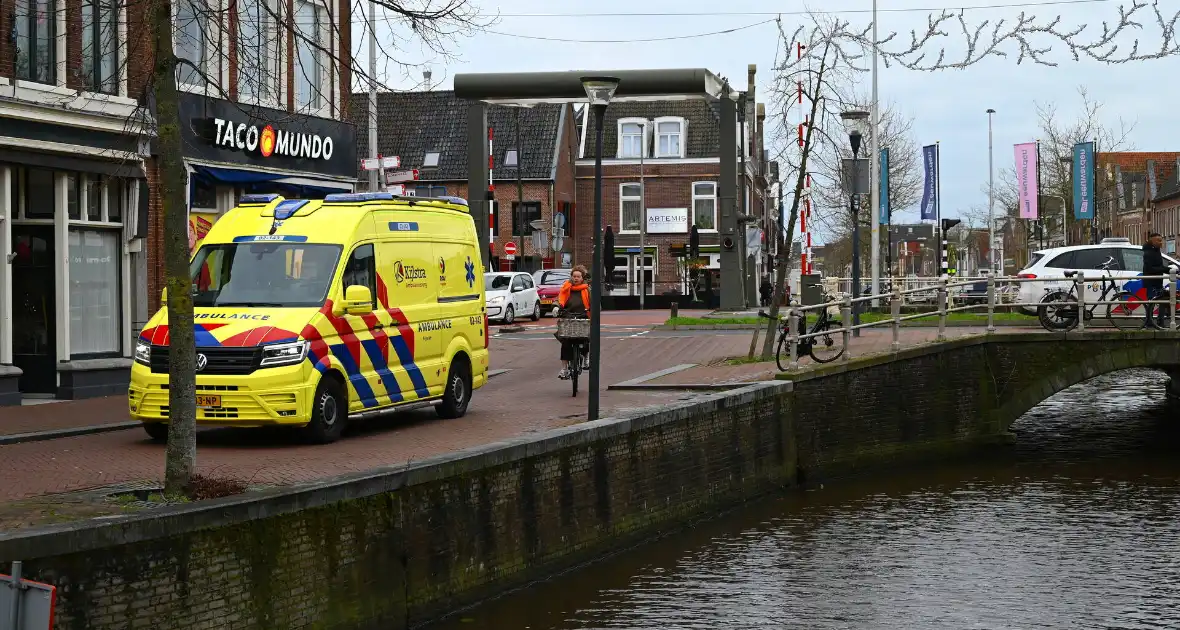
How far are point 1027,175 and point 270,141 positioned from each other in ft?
121

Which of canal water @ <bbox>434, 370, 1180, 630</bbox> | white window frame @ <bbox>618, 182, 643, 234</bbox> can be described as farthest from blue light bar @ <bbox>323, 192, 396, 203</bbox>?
white window frame @ <bbox>618, 182, 643, 234</bbox>

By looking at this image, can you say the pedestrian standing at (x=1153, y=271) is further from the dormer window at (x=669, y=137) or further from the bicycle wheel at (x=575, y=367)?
the dormer window at (x=669, y=137)

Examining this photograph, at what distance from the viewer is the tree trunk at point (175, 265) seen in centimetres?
942

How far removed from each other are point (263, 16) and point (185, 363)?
556 centimetres

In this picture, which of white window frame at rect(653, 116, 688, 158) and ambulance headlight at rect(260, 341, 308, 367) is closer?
ambulance headlight at rect(260, 341, 308, 367)

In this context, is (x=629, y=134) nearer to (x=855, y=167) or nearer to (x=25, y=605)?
(x=855, y=167)

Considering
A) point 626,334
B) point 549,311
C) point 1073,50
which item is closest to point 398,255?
point 1073,50

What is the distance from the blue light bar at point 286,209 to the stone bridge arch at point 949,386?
7283mm

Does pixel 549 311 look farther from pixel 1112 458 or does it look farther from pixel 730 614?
pixel 730 614

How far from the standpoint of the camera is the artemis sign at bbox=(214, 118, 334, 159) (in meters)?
21.2

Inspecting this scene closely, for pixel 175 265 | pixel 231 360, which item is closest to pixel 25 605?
pixel 175 265

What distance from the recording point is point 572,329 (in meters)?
18.6

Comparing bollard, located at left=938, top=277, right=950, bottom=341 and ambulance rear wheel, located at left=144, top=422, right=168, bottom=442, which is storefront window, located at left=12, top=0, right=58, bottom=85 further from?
bollard, located at left=938, top=277, right=950, bottom=341

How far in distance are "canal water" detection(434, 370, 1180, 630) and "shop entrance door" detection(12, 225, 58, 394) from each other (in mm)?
8398
